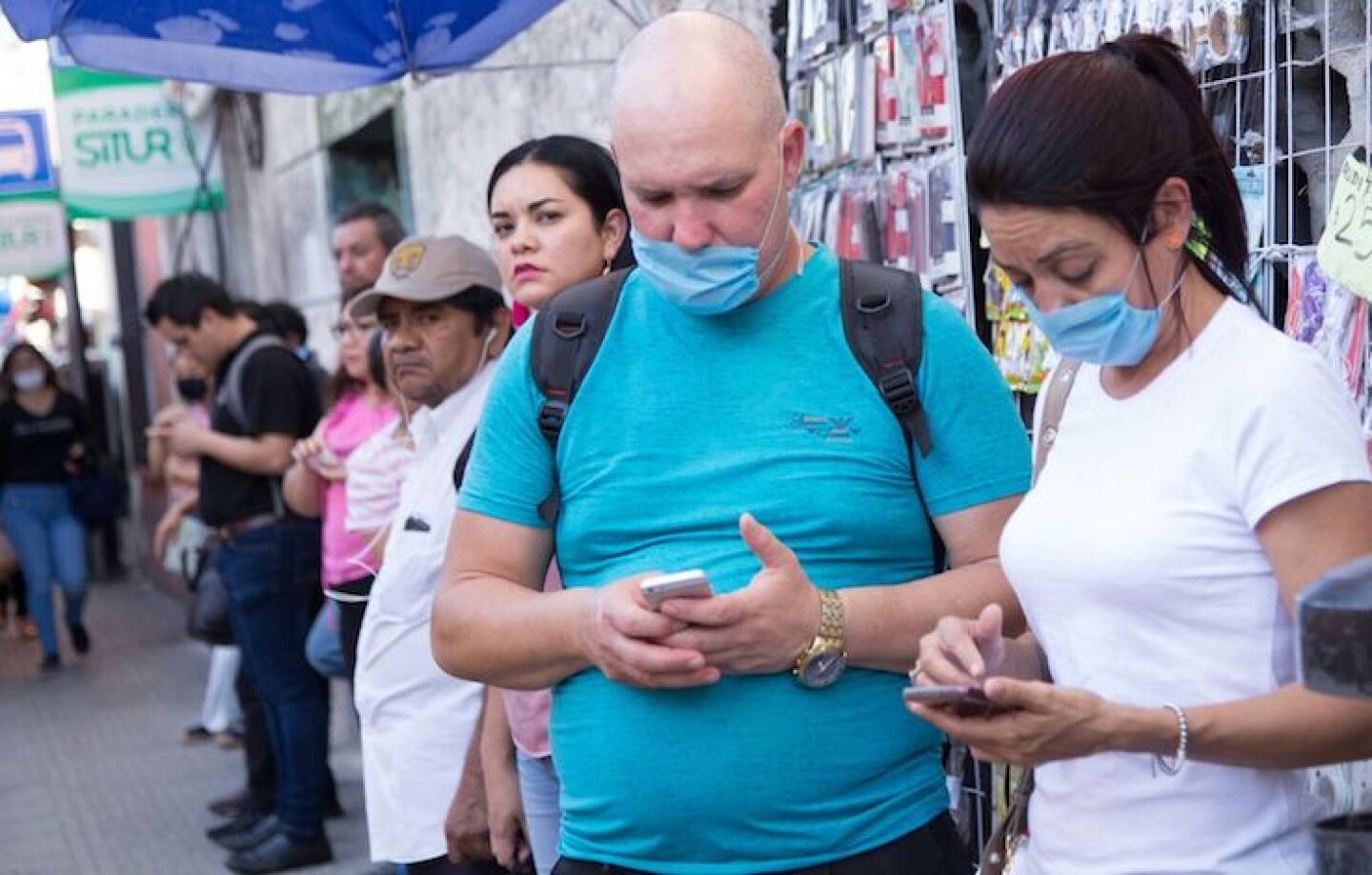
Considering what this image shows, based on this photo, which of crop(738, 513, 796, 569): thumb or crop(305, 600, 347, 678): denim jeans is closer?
crop(738, 513, 796, 569): thumb

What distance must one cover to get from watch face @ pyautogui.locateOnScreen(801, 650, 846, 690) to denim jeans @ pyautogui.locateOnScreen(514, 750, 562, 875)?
39.7 inches

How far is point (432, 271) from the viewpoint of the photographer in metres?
3.93

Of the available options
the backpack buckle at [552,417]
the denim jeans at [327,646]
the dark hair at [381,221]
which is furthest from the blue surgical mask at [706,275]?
the dark hair at [381,221]

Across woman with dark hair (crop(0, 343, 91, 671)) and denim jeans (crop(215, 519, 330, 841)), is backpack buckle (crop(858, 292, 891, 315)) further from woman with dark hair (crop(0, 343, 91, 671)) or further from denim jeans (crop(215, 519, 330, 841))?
woman with dark hair (crop(0, 343, 91, 671))

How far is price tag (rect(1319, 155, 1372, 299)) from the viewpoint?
247 cm

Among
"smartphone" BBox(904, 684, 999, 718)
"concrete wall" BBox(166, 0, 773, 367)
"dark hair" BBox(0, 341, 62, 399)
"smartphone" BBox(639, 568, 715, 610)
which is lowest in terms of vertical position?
"dark hair" BBox(0, 341, 62, 399)

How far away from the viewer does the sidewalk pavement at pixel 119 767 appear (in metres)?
6.99

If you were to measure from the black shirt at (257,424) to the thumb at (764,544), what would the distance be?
4.48 metres

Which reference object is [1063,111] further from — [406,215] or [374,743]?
[406,215]

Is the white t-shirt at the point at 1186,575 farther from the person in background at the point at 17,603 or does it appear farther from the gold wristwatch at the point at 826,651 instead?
the person in background at the point at 17,603

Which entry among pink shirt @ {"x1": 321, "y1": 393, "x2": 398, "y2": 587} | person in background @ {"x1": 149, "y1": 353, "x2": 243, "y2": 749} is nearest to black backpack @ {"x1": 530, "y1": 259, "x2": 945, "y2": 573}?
pink shirt @ {"x1": 321, "y1": 393, "x2": 398, "y2": 587}

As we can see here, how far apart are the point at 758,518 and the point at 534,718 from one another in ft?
3.42

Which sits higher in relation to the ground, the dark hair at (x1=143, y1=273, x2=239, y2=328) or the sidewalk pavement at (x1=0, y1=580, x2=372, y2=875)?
the dark hair at (x1=143, y1=273, x2=239, y2=328)

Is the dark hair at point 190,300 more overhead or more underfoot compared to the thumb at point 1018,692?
more overhead
